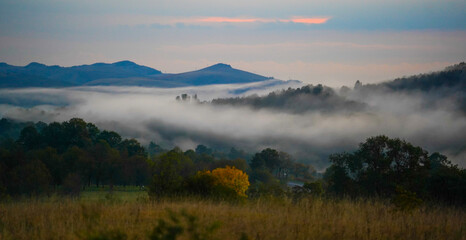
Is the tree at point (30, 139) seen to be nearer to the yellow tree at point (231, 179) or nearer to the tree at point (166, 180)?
the yellow tree at point (231, 179)

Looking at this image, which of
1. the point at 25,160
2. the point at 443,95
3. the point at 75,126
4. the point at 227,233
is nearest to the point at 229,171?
the point at 227,233

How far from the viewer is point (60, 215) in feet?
33.4

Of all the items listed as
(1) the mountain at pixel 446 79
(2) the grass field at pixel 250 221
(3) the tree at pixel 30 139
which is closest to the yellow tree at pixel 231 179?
(2) the grass field at pixel 250 221

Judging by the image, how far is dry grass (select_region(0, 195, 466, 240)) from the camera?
8.41 meters

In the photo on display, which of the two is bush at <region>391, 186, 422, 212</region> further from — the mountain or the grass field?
the mountain

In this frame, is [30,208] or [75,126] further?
[75,126]

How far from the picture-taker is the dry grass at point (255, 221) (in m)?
8.41

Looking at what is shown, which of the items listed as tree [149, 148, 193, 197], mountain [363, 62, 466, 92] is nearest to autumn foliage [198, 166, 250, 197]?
tree [149, 148, 193, 197]

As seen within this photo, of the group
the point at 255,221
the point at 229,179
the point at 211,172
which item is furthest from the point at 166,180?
the point at 255,221

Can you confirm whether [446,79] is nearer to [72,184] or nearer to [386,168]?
[72,184]

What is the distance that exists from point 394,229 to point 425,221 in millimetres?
1486

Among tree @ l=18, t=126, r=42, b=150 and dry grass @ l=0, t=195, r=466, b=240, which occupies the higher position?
Answer: dry grass @ l=0, t=195, r=466, b=240

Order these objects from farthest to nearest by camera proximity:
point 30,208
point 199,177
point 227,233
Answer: point 199,177
point 30,208
point 227,233

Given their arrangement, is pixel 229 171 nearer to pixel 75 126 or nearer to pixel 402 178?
pixel 402 178
